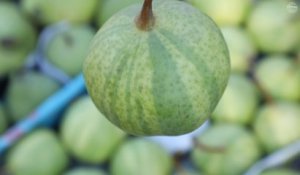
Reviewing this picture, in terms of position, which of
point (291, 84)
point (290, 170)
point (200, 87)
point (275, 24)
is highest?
point (200, 87)

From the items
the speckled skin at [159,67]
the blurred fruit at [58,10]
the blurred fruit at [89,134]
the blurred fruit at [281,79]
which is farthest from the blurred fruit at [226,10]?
the speckled skin at [159,67]

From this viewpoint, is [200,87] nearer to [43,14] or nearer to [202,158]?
[202,158]

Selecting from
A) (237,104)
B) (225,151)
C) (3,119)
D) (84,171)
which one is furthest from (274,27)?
(3,119)

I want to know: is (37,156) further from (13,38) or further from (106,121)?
(13,38)

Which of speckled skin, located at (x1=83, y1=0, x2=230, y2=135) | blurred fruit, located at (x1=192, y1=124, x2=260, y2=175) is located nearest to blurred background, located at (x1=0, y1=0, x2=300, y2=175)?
blurred fruit, located at (x1=192, y1=124, x2=260, y2=175)

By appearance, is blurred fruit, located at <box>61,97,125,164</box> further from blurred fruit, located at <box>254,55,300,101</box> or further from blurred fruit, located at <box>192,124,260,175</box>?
blurred fruit, located at <box>254,55,300,101</box>

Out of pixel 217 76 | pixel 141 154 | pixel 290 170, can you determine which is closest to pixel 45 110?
pixel 141 154

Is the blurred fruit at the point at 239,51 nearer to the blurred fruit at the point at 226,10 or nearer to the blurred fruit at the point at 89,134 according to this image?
the blurred fruit at the point at 226,10
